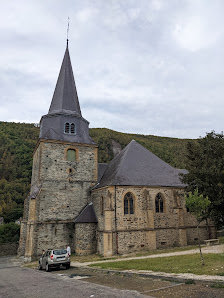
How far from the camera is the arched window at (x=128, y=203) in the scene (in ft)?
62.1

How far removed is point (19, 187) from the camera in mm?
63781

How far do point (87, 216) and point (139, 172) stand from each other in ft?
20.1

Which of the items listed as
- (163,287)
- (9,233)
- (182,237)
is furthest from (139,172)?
(9,233)

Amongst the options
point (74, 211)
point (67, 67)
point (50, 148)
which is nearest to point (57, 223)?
point (74, 211)

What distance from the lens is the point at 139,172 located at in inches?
808

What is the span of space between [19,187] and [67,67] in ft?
155

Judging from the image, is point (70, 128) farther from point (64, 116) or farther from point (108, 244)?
point (108, 244)

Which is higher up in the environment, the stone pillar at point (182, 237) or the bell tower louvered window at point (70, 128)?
the bell tower louvered window at point (70, 128)

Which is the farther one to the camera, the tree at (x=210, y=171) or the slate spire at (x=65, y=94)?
the slate spire at (x=65, y=94)

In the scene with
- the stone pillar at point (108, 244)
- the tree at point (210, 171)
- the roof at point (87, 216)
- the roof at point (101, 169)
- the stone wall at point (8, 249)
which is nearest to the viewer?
the tree at point (210, 171)

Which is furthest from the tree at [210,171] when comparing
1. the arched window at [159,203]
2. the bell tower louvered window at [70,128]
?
the bell tower louvered window at [70,128]

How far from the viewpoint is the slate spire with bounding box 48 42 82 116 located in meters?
23.7

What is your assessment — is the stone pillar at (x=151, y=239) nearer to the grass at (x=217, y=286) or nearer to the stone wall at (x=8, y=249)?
the grass at (x=217, y=286)

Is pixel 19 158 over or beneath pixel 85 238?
over
